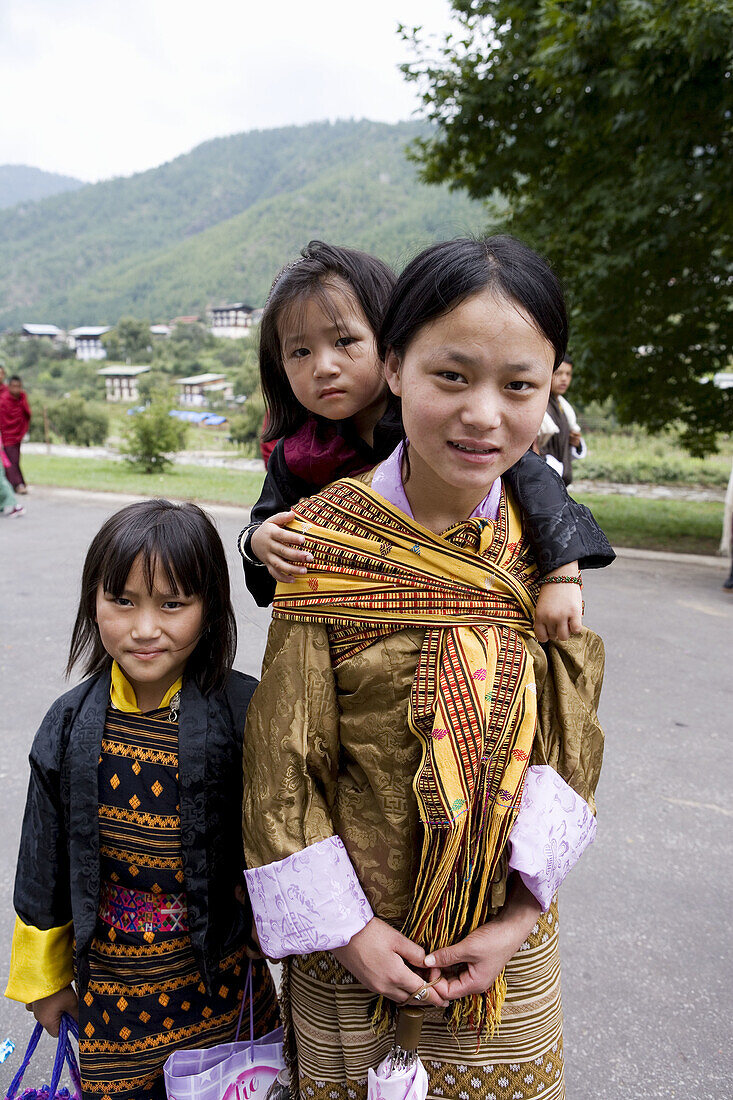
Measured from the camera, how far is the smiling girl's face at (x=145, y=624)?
1402 mm

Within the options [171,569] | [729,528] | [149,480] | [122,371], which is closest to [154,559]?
[171,569]

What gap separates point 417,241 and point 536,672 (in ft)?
2.26

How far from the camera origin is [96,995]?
1.44m

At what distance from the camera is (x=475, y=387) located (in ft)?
3.38

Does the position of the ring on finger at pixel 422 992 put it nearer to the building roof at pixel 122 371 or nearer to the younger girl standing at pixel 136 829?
the younger girl standing at pixel 136 829

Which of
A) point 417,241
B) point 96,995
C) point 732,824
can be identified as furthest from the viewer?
point 732,824

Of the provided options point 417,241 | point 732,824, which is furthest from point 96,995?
point 732,824

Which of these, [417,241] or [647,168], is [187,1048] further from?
[647,168]

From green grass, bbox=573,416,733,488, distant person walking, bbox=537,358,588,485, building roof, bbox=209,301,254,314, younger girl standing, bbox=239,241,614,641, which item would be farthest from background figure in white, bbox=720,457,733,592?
building roof, bbox=209,301,254,314

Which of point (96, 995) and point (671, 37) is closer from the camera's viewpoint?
point (96, 995)

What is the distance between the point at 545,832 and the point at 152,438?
15.6 meters

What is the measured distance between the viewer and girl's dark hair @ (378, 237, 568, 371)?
40.4 inches

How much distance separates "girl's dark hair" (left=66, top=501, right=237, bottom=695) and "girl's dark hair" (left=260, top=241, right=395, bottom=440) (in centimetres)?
36

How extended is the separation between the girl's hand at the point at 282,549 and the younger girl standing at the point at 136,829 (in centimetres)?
25
